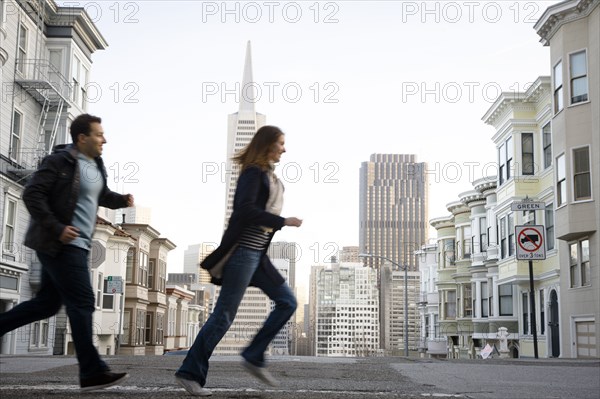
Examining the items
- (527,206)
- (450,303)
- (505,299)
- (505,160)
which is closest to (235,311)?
(527,206)

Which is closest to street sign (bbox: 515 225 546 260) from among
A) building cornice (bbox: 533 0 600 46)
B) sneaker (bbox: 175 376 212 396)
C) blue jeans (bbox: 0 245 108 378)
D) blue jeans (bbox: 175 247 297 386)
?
building cornice (bbox: 533 0 600 46)

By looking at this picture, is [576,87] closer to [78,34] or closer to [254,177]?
[78,34]

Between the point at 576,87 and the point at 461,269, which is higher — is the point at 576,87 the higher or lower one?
the higher one

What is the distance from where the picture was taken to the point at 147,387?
6777mm

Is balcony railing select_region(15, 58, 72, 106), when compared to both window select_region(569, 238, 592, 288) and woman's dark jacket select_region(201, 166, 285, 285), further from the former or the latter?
woman's dark jacket select_region(201, 166, 285, 285)

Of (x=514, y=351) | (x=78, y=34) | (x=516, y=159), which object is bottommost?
(x=514, y=351)

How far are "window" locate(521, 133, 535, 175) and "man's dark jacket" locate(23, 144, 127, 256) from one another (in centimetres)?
3171

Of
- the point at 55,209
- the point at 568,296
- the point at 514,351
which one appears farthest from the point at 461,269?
the point at 55,209

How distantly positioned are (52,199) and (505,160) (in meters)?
33.8

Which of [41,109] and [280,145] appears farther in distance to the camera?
[41,109]

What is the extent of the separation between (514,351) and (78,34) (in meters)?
24.8

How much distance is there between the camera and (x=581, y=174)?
2641 centimetres

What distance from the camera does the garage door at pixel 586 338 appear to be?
2550 cm

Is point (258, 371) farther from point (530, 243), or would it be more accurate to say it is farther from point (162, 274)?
point (162, 274)
